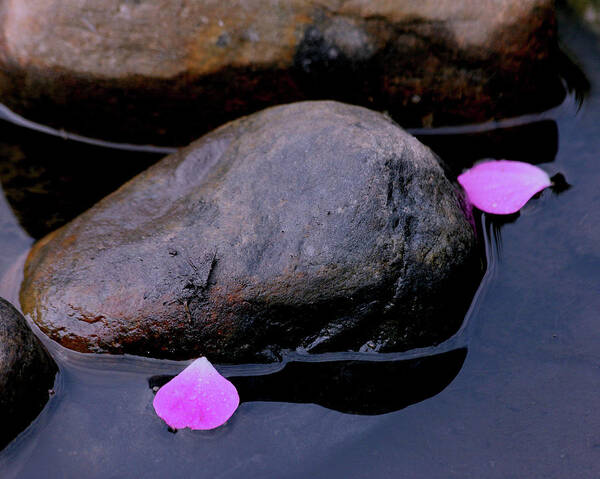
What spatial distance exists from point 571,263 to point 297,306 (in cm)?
120

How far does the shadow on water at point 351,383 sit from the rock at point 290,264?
0.08 m

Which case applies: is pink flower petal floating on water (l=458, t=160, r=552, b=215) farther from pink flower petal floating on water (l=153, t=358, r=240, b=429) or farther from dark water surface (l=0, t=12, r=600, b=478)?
pink flower petal floating on water (l=153, t=358, r=240, b=429)

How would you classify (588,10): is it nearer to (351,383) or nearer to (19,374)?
(351,383)

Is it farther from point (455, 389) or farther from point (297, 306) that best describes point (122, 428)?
point (455, 389)

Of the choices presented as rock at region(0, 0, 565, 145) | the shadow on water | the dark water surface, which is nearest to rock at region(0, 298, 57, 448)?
the dark water surface

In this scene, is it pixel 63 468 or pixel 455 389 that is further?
pixel 455 389

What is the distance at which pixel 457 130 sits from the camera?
336 centimetres

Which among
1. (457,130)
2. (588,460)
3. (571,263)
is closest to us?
(588,460)

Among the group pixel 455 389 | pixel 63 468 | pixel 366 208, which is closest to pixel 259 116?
pixel 366 208

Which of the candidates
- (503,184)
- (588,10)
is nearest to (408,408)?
(503,184)

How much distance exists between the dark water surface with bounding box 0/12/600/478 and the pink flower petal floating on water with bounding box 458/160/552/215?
19cm

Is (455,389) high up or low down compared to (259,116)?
down

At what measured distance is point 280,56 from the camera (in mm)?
3217

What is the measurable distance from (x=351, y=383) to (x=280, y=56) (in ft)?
5.27
